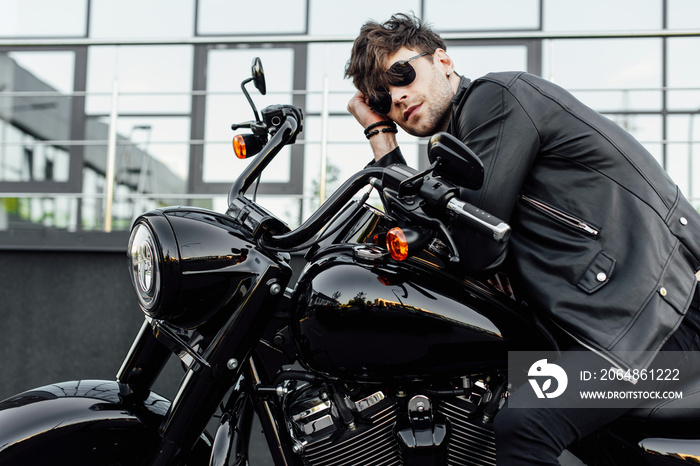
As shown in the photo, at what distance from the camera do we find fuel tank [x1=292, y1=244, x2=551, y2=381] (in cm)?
115

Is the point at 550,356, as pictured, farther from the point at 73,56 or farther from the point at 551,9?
the point at 73,56

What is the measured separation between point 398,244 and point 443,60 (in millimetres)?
846

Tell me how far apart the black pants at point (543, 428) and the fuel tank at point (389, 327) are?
115 mm

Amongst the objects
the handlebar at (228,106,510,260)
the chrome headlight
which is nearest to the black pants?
the handlebar at (228,106,510,260)

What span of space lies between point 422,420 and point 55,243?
2.11 m

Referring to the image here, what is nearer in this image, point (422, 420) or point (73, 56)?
point (422, 420)

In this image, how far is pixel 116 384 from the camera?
1398 mm

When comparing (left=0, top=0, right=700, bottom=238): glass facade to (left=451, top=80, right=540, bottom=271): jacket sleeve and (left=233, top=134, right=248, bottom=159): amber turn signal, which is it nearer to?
(left=233, top=134, right=248, bottom=159): amber turn signal

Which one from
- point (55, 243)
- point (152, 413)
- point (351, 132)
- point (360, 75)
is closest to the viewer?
point (152, 413)

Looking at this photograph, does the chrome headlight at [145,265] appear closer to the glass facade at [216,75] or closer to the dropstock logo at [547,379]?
the dropstock logo at [547,379]

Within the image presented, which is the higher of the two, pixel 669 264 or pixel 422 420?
pixel 669 264

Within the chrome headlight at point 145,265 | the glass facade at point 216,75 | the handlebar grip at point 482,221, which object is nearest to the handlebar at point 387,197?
the handlebar grip at point 482,221

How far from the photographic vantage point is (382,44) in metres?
1.66

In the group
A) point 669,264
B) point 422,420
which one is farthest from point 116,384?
point 669,264
